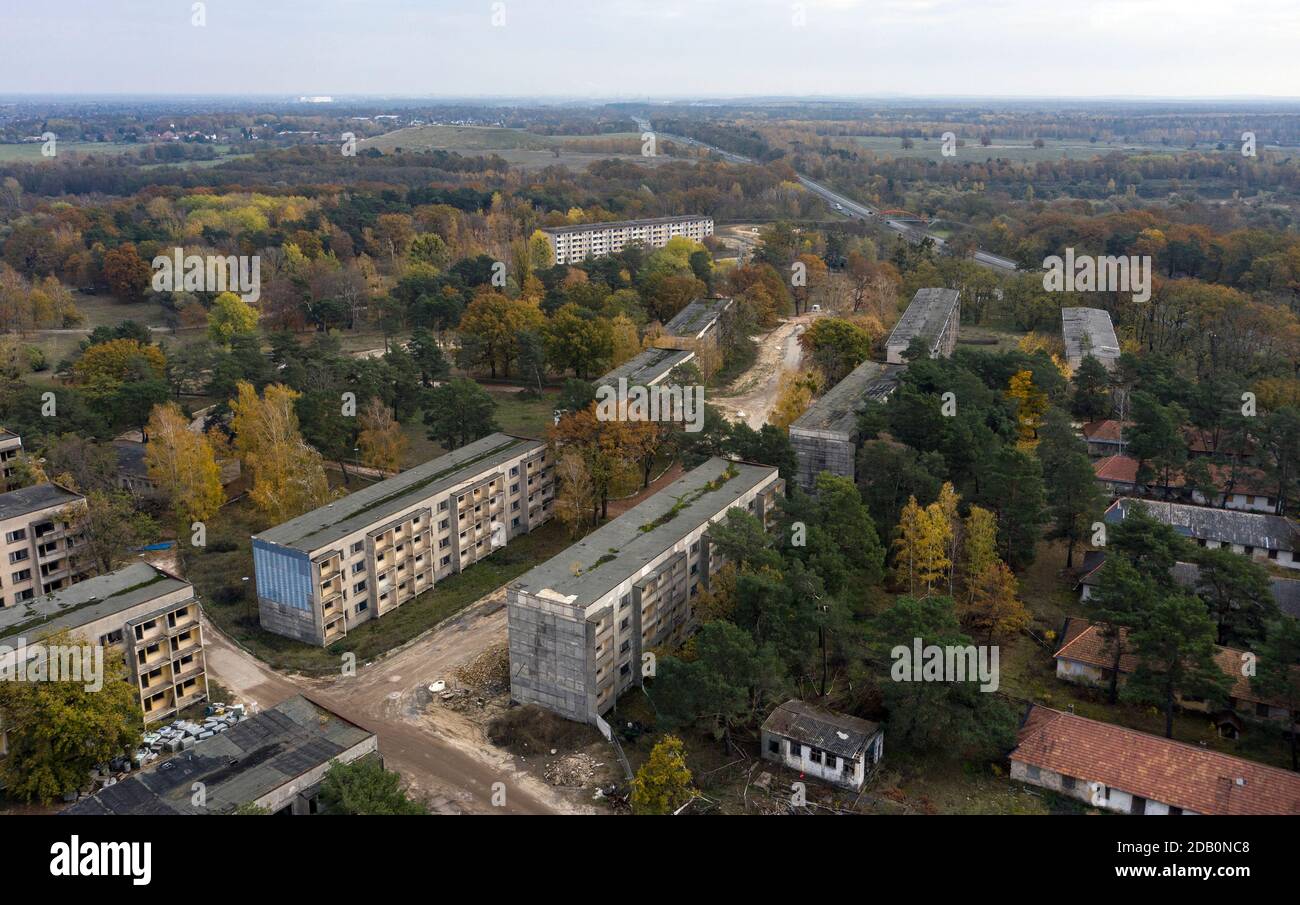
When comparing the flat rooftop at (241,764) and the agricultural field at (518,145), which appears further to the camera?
the agricultural field at (518,145)

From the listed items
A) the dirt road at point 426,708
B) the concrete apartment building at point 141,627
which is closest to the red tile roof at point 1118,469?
the dirt road at point 426,708

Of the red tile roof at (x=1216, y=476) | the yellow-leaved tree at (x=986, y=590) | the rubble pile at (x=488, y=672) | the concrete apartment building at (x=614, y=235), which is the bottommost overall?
the rubble pile at (x=488, y=672)

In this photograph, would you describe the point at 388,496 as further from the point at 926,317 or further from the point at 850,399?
the point at 926,317

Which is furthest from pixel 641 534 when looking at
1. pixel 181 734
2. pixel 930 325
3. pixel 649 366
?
pixel 930 325

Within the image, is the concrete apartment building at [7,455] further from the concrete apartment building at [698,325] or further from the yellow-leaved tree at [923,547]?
the yellow-leaved tree at [923,547]

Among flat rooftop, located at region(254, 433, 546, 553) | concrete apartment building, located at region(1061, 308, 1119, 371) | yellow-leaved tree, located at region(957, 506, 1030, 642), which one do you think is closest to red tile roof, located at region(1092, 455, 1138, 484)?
concrete apartment building, located at region(1061, 308, 1119, 371)

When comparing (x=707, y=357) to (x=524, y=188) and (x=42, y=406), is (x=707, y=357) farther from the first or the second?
(x=524, y=188)

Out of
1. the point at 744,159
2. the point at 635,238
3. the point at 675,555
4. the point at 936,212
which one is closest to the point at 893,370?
the point at 675,555

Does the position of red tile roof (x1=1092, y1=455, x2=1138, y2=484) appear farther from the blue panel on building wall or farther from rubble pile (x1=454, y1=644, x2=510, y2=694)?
the blue panel on building wall
